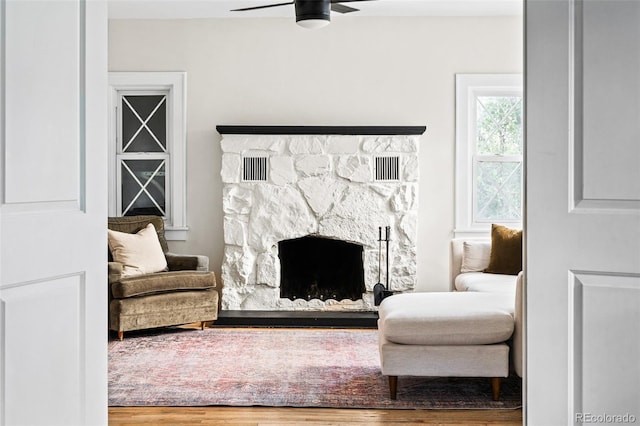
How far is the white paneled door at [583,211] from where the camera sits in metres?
1.83

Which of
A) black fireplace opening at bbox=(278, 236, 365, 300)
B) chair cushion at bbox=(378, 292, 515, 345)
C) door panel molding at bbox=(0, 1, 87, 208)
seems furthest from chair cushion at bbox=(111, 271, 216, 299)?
door panel molding at bbox=(0, 1, 87, 208)

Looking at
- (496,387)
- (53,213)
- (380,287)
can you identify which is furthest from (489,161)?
(53,213)

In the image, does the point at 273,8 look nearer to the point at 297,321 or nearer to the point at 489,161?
the point at 489,161

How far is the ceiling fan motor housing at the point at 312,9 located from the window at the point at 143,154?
2650 millimetres

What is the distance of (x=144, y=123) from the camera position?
621cm

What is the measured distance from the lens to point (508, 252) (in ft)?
17.5

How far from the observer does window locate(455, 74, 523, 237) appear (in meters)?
6.10

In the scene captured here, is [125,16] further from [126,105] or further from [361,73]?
[361,73]

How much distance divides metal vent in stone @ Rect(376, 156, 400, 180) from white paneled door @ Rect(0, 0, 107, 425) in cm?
388

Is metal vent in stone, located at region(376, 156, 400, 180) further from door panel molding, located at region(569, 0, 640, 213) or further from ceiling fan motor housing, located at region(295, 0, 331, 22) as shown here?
door panel molding, located at region(569, 0, 640, 213)

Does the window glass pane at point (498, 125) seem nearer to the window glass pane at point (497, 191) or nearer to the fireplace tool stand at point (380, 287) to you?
the window glass pane at point (497, 191)

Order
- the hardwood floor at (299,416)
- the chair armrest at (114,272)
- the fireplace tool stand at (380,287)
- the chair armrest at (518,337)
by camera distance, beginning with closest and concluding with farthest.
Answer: the hardwood floor at (299,416) < the chair armrest at (518,337) < the chair armrest at (114,272) < the fireplace tool stand at (380,287)

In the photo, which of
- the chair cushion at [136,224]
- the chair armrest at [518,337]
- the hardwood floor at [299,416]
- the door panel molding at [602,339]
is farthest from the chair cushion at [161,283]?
the door panel molding at [602,339]

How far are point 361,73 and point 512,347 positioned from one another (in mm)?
3306
